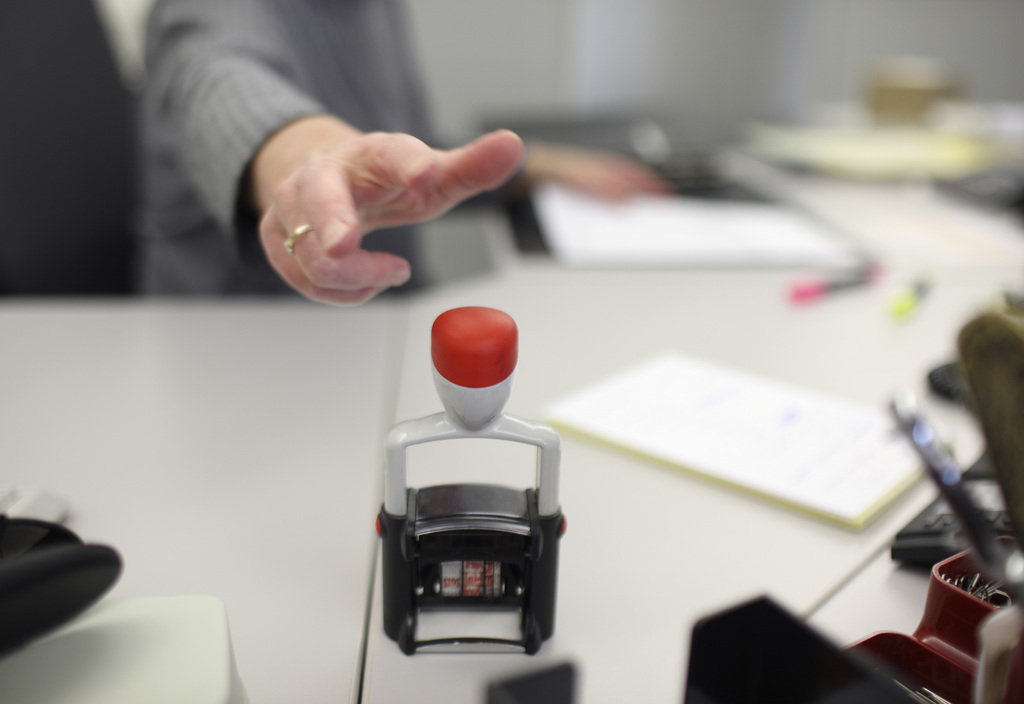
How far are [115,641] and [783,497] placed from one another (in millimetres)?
335

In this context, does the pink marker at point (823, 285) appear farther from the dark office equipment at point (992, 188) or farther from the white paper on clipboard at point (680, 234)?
the dark office equipment at point (992, 188)

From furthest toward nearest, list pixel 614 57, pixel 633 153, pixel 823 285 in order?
1. pixel 614 57
2. pixel 633 153
3. pixel 823 285

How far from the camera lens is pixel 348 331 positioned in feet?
2.31

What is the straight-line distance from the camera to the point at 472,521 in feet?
1.01

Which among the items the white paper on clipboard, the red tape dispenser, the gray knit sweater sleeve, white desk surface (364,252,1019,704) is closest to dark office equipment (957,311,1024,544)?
white desk surface (364,252,1019,704)

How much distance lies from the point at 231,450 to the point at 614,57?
1628 mm

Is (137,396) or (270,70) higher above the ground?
(270,70)

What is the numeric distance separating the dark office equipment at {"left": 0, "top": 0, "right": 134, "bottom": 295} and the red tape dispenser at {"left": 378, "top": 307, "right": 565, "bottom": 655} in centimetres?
80

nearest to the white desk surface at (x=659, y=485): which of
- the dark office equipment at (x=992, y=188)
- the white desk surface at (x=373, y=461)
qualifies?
the white desk surface at (x=373, y=461)

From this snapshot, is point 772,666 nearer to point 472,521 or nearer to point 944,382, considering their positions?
point 472,521

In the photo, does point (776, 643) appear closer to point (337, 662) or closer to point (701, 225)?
point (337, 662)

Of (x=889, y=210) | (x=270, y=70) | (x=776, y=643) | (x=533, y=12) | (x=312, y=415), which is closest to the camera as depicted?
(x=776, y=643)

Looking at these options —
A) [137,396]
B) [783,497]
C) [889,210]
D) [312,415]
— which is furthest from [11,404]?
[889,210]

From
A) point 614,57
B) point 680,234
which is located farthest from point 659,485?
point 614,57
